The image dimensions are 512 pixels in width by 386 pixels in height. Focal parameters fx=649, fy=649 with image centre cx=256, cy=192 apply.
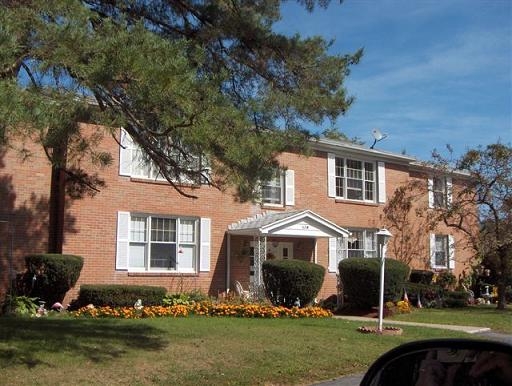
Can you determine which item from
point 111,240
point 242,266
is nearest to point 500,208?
point 242,266

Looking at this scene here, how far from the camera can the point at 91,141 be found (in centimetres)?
1120

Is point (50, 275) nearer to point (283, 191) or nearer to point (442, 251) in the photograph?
point (283, 191)

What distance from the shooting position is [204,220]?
20922mm

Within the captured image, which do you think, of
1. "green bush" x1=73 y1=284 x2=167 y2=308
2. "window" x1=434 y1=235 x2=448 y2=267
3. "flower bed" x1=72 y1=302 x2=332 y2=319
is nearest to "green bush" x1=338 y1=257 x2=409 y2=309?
"flower bed" x1=72 y1=302 x2=332 y2=319

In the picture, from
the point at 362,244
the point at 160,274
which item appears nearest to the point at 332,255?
the point at 362,244

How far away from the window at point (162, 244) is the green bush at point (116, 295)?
1387mm

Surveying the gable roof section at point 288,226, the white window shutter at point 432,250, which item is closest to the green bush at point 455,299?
the white window shutter at point 432,250

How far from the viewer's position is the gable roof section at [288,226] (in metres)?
20.7

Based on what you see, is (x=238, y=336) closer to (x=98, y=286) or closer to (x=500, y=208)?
(x=98, y=286)

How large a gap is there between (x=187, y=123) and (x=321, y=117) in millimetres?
3942

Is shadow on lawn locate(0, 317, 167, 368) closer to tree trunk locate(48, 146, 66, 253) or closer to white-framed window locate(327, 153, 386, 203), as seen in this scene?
tree trunk locate(48, 146, 66, 253)

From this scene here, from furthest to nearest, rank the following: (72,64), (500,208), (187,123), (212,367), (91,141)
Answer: (500,208)
(91,141)
(212,367)
(187,123)
(72,64)

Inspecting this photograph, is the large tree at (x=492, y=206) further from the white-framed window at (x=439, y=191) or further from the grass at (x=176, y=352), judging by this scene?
the grass at (x=176, y=352)

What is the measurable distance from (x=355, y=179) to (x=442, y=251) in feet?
20.8
